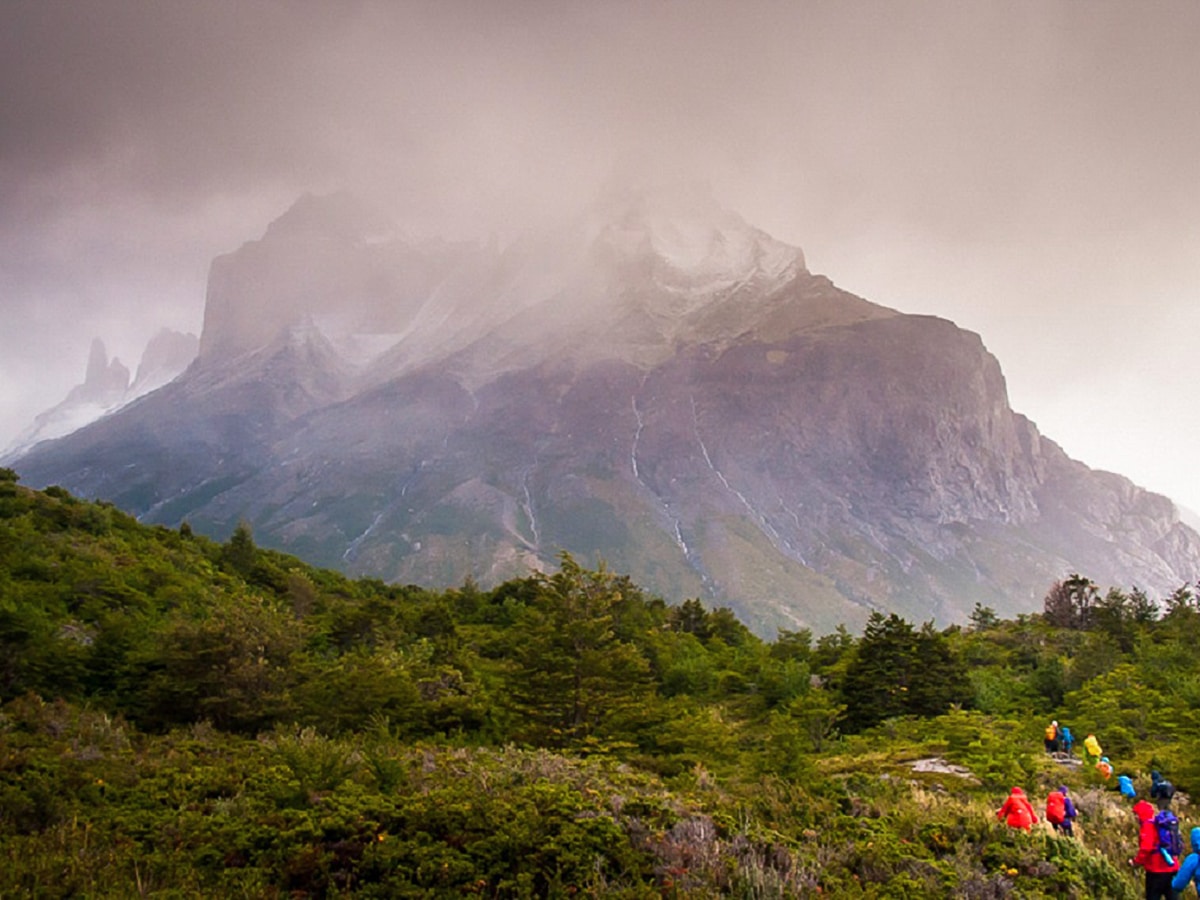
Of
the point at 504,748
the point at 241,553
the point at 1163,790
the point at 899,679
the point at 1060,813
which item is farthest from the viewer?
the point at 241,553

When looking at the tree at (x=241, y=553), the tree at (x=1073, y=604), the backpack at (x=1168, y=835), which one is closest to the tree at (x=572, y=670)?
the backpack at (x=1168, y=835)

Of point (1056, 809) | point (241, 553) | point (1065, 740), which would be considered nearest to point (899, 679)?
point (1065, 740)

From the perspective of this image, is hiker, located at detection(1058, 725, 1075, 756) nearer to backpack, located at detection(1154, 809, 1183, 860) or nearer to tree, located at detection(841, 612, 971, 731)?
tree, located at detection(841, 612, 971, 731)

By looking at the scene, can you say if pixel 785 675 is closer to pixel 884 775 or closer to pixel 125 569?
pixel 884 775

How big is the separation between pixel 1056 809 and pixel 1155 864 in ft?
7.32

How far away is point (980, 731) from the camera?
698 inches

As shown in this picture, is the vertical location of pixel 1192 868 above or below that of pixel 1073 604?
below

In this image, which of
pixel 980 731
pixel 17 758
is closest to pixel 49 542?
pixel 17 758

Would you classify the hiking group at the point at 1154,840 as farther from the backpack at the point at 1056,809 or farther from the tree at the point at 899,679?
the tree at the point at 899,679

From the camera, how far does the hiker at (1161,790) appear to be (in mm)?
14211

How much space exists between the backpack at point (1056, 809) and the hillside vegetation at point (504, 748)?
0.43 metres

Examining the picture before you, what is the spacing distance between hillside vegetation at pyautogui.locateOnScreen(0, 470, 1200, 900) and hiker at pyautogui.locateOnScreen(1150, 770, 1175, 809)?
0.70 metres

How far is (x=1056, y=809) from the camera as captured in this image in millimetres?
11898

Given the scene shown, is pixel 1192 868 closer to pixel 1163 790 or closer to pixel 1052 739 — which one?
pixel 1163 790
